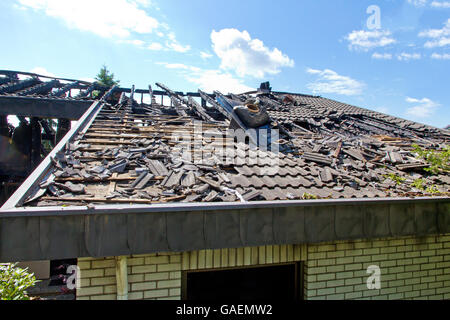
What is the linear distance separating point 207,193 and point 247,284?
165 cm

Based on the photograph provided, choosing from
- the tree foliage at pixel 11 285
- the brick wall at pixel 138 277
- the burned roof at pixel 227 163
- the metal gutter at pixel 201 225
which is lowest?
the tree foliage at pixel 11 285

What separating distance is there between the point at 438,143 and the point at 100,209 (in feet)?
27.1

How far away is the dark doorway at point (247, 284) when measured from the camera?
3727mm

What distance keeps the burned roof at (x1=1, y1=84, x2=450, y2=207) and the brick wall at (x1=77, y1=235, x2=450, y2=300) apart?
822 millimetres

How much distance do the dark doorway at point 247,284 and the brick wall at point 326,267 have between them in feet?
0.84

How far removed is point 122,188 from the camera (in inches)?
129

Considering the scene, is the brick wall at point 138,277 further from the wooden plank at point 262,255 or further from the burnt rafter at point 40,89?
the burnt rafter at point 40,89

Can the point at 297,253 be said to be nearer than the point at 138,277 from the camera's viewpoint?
No

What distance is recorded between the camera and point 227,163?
4367 mm

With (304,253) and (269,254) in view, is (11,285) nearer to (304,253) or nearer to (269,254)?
(269,254)

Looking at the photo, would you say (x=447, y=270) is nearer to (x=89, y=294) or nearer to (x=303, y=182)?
(x=303, y=182)

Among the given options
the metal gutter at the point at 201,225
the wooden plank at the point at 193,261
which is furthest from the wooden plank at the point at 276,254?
the wooden plank at the point at 193,261

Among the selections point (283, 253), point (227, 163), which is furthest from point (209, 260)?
point (227, 163)
